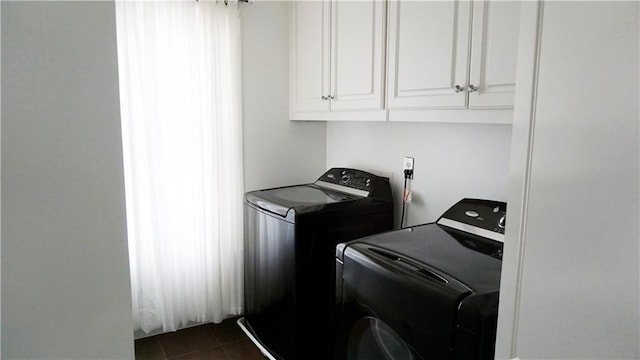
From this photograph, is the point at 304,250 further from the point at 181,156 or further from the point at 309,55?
the point at 309,55

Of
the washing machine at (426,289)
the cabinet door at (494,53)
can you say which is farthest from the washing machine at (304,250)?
the cabinet door at (494,53)

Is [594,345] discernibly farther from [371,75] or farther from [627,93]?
[371,75]

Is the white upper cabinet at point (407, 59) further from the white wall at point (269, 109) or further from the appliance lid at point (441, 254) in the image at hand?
the appliance lid at point (441, 254)

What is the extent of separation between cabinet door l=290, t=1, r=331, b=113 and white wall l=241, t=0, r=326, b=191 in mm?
78

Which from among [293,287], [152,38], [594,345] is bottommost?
[293,287]

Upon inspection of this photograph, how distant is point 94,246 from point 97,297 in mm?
61

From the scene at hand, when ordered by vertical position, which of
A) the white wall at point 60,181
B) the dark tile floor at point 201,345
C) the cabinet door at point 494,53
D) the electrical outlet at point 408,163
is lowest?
the dark tile floor at point 201,345

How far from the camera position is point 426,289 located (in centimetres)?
125

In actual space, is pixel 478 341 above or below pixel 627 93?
below

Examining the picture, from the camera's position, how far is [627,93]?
1.63 feet

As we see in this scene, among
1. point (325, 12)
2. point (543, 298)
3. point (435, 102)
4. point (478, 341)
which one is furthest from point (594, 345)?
point (325, 12)

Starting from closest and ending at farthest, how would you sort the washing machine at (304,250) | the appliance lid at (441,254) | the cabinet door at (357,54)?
the appliance lid at (441,254) → the cabinet door at (357,54) → the washing machine at (304,250)

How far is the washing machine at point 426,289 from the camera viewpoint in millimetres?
1155

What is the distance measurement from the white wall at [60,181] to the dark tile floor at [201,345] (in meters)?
2.14
